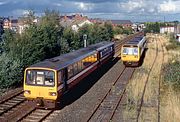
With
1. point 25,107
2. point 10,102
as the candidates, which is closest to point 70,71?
point 25,107

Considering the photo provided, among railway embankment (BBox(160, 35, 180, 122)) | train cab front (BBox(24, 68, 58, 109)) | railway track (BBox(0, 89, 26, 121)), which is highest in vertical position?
train cab front (BBox(24, 68, 58, 109))

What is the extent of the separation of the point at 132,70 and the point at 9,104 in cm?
1515

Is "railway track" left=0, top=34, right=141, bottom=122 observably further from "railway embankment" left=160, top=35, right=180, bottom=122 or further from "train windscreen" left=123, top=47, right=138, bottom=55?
"train windscreen" left=123, top=47, right=138, bottom=55

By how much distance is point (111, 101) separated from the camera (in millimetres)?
19812

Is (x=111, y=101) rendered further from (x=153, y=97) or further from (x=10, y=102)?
(x=10, y=102)

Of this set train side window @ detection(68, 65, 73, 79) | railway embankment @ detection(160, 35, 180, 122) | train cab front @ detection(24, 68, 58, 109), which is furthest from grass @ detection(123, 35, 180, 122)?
train cab front @ detection(24, 68, 58, 109)

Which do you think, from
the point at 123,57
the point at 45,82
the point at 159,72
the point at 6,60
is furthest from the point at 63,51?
the point at 45,82

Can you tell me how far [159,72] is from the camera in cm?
3091

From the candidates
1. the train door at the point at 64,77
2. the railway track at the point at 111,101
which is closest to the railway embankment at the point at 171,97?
the railway track at the point at 111,101

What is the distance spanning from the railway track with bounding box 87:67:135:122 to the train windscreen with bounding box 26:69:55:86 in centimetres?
263

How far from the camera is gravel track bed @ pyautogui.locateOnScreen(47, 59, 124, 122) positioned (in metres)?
16.7

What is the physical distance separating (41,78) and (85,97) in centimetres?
418

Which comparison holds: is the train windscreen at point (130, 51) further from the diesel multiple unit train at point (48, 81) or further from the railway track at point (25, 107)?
the diesel multiple unit train at point (48, 81)

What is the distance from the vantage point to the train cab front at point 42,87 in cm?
1702
